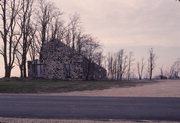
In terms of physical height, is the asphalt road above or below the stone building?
below

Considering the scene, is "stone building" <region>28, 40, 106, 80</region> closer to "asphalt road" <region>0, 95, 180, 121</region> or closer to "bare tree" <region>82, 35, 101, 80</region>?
"bare tree" <region>82, 35, 101, 80</region>

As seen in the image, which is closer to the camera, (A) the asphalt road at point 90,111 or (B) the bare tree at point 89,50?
(A) the asphalt road at point 90,111

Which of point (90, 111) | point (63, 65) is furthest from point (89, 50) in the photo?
point (90, 111)

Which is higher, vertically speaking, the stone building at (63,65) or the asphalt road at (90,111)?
the stone building at (63,65)

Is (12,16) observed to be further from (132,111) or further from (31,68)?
(132,111)

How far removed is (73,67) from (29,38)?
10556 millimetres

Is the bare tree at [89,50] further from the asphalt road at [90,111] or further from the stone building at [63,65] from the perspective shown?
the asphalt road at [90,111]

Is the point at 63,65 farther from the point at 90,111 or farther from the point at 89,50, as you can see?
the point at 90,111

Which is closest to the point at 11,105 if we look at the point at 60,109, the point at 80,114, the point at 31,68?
the point at 60,109

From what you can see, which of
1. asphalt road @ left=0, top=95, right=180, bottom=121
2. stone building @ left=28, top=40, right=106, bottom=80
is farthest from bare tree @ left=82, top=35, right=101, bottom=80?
asphalt road @ left=0, top=95, right=180, bottom=121

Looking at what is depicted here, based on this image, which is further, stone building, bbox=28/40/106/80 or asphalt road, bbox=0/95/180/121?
stone building, bbox=28/40/106/80

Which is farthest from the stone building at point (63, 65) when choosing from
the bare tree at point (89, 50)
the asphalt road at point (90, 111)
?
the asphalt road at point (90, 111)

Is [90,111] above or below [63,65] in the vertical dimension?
below

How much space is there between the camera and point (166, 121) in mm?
12625
